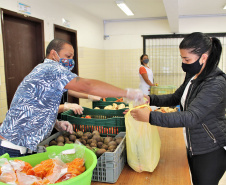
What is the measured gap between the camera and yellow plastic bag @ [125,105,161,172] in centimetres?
143

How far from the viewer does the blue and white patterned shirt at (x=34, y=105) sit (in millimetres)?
1327

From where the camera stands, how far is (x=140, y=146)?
1.44 metres

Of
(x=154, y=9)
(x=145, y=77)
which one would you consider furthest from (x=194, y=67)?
(x=154, y=9)

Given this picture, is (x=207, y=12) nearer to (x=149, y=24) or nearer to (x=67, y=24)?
(x=149, y=24)

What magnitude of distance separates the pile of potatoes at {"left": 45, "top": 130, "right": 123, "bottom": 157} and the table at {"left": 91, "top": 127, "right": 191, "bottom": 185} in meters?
0.18

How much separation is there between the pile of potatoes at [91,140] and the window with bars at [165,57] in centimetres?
556

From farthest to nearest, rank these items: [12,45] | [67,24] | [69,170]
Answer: [67,24], [12,45], [69,170]

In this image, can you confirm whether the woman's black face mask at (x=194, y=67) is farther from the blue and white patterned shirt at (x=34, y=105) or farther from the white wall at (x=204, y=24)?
the white wall at (x=204, y=24)

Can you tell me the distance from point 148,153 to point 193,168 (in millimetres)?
366

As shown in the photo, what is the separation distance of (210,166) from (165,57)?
572 cm

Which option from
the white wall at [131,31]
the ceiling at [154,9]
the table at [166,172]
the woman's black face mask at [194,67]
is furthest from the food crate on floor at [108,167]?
the white wall at [131,31]

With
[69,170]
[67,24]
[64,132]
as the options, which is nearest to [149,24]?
[67,24]

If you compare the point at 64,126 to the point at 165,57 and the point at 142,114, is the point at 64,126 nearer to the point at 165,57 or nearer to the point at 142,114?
the point at 142,114

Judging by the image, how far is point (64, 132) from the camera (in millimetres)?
1757
